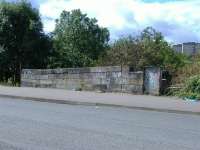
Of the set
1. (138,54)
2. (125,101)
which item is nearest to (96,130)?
(125,101)

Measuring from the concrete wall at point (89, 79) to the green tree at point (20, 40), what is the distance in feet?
26.4

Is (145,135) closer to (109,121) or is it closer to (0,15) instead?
(109,121)

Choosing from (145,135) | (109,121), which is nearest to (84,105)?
(109,121)

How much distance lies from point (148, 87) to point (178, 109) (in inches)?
262

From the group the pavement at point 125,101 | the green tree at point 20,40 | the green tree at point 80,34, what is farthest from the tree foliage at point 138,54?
the green tree at point 80,34

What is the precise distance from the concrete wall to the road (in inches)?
300

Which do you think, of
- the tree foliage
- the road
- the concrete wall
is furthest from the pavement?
the tree foliage

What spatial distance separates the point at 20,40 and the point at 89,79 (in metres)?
14.6

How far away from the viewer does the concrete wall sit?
25922mm

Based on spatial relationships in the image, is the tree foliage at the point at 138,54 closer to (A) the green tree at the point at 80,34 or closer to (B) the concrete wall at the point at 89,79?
(B) the concrete wall at the point at 89,79

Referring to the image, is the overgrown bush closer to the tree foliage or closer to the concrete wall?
the concrete wall

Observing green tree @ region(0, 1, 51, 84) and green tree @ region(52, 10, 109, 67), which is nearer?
green tree @ region(0, 1, 51, 84)

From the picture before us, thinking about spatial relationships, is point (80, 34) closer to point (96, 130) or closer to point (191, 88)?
point (191, 88)

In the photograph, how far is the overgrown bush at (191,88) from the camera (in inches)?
915
